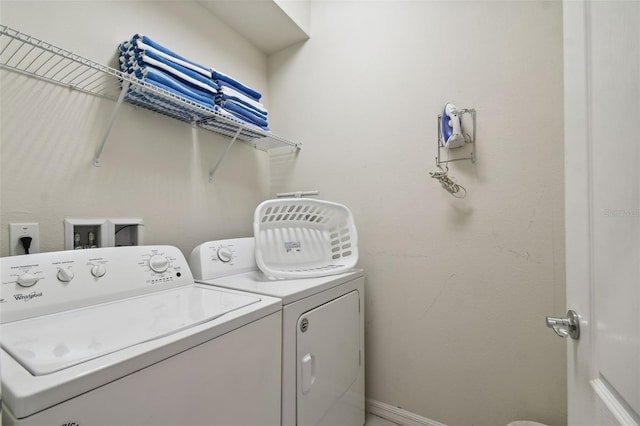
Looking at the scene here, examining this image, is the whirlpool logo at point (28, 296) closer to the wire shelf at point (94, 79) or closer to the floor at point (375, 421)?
the wire shelf at point (94, 79)

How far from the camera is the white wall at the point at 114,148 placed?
3.36 feet

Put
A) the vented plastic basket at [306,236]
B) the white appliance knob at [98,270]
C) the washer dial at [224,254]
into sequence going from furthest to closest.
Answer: the vented plastic basket at [306,236] → the washer dial at [224,254] → the white appliance knob at [98,270]

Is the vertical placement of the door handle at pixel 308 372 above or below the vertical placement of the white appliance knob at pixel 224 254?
below

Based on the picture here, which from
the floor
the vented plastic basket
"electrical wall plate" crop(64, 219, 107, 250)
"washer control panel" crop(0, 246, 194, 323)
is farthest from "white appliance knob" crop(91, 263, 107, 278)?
the floor

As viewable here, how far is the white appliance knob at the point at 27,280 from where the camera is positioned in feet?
2.70

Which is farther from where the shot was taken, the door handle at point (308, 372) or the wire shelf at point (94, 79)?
the door handle at point (308, 372)

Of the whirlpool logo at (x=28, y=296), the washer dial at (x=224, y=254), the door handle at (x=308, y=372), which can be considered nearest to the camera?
the whirlpool logo at (x=28, y=296)

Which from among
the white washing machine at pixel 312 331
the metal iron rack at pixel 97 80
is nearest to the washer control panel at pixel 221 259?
the white washing machine at pixel 312 331

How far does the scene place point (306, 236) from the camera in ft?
5.46

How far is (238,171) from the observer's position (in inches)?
74.4

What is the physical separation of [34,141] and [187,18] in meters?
1.02

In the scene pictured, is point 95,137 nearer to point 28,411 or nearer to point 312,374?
point 28,411

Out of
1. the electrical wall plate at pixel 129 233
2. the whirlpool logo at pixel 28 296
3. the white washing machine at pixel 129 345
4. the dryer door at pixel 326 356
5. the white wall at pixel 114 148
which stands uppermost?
the white wall at pixel 114 148

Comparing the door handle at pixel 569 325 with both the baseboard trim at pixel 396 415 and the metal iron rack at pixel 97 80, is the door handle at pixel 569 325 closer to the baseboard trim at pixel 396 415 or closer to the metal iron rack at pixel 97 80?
the baseboard trim at pixel 396 415
